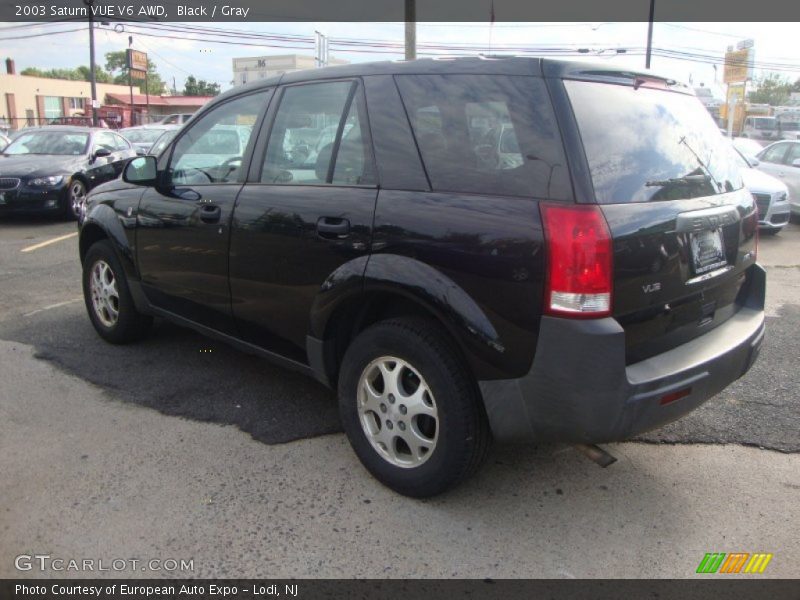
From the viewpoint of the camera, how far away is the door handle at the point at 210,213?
363 centimetres

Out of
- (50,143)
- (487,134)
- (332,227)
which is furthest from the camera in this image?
(50,143)

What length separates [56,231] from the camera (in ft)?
33.5

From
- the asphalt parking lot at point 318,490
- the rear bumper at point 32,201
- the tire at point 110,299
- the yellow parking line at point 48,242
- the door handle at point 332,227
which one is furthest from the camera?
the rear bumper at point 32,201

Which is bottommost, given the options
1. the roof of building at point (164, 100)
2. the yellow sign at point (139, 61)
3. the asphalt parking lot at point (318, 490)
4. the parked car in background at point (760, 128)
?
the asphalt parking lot at point (318, 490)

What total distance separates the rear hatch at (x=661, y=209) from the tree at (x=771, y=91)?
280 ft

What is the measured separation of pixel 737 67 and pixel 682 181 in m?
46.8

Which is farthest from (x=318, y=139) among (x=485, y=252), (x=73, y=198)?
(x=73, y=198)

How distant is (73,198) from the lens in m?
10.9

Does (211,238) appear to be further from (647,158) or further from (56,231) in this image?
(56,231)

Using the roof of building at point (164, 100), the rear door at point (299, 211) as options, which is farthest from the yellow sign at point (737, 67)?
the rear door at point (299, 211)

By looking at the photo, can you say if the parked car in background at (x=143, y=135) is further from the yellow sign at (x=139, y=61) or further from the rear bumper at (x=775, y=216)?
the yellow sign at (x=139, y=61)

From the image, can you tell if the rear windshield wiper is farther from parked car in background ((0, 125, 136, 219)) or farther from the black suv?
parked car in background ((0, 125, 136, 219))

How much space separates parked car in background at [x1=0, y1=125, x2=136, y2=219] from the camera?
10.3 meters

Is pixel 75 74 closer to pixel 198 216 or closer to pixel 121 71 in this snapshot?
pixel 121 71
